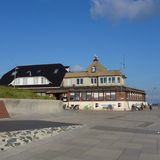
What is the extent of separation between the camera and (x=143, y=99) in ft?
322

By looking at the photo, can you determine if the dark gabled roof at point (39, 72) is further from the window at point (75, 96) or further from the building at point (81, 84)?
the window at point (75, 96)

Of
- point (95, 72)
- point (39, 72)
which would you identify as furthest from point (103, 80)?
point (39, 72)

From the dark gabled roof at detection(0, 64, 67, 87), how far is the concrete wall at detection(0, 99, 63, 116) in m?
50.1

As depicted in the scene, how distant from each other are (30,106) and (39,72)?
61204 mm

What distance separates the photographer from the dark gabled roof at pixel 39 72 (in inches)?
3469

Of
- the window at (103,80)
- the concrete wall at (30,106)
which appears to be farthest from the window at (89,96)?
the concrete wall at (30,106)

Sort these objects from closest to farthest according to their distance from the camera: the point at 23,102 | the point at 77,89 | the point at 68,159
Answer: the point at 68,159
the point at 23,102
the point at 77,89

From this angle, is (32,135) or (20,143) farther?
(32,135)

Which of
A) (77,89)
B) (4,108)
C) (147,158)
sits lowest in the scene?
(147,158)

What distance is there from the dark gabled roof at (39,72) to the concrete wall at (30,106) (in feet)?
164

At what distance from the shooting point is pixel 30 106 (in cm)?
3038

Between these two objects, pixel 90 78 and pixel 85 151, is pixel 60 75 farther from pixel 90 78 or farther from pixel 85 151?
pixel 85 151

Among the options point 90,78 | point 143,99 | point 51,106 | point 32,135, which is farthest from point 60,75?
point 32,135

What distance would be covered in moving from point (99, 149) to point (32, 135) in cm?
299
